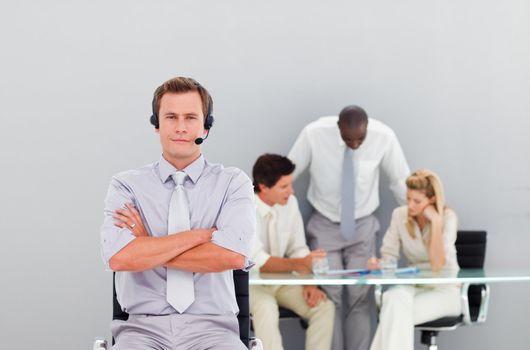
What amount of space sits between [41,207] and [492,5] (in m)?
3.14

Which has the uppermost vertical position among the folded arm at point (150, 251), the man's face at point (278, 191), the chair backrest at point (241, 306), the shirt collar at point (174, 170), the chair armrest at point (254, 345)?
the shirt collar at point (174, 170)

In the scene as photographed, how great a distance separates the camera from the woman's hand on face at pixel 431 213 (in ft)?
19.3

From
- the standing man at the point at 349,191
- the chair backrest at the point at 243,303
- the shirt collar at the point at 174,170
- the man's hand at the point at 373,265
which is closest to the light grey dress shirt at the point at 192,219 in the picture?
the shirt collar at the point at 174,170

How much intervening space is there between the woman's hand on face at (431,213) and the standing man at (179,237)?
7.90ft

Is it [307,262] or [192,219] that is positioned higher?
[192,219]

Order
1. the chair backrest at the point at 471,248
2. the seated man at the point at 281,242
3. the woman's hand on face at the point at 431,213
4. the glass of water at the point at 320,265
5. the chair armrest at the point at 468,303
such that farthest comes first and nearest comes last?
the chair backrest at the point at 471,248 < the seated man at the point at 281,242 < the woman's hand on face at the point at 431,213 < the chair armrest at the point at 468,303 < the glass of water at the point at 320,265

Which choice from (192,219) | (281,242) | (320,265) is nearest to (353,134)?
(281,242)

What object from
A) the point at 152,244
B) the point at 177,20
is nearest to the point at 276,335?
the point at 177,20

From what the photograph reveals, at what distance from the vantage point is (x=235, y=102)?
22.0ft

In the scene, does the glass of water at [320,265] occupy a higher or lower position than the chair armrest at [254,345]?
higher

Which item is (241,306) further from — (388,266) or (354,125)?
(354,125)

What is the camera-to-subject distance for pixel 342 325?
6.54 m

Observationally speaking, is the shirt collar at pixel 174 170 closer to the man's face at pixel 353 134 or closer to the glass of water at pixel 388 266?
the glass of water at pixel 388 266

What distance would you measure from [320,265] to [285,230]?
1.97 feet
